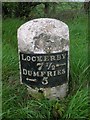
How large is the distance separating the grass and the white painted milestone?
0.16 m

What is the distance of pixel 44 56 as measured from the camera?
12.6ft

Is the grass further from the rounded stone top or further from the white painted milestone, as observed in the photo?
the rounded stone top

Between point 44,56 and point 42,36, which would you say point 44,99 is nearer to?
point 44,56

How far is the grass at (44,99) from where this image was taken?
3547 millimetres

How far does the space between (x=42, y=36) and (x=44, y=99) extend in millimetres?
675

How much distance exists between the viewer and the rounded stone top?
383 cm

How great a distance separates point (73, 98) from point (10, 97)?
2.23 ft

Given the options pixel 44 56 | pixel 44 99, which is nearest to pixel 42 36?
pixel 44 56

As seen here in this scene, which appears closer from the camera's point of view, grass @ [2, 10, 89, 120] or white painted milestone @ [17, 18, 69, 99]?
grass @ [2, 10, 89, 120]

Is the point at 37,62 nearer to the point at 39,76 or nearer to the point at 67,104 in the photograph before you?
the point at 39,76

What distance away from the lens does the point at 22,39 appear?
12.8 ft

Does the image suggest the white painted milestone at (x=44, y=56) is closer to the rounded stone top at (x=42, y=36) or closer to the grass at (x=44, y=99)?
the rounded stone top at (x=42, y=36)

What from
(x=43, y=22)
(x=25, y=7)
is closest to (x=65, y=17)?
(x=25, y=7)

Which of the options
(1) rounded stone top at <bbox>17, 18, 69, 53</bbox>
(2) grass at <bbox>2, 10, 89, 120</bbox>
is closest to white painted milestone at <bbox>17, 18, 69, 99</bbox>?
(1) rounded stone top at <bbox>17, 18, 69, 53</bbox>
